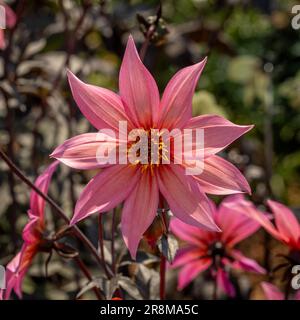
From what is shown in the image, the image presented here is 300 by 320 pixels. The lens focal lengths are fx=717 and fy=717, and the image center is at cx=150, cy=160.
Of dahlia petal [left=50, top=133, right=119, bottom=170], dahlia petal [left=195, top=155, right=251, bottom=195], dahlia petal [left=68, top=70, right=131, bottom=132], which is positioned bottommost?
dahlia petal [left=195, top=155, right=251, bottom=195]

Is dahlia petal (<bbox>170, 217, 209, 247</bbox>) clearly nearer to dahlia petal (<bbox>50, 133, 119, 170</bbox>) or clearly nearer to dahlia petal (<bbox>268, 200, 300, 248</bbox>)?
dahlia petal (<bbox>268, 200, 300, 248</bbox>)

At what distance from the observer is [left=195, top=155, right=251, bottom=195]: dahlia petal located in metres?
0.85

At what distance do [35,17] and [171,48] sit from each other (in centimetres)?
39

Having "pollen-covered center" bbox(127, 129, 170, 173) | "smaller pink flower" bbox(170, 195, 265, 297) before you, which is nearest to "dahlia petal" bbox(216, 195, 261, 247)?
"smaller pink flower" bbox(170, 195, 265, 297)

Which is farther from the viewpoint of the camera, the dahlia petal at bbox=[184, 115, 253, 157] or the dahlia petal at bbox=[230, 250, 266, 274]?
the dahlia petal at bbox=[230, 250, 266, 274]

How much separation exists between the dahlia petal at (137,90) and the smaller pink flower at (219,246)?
1.11 feet

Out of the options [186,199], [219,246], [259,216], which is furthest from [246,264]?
[186,199]

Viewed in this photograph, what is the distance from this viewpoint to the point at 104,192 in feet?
2.81

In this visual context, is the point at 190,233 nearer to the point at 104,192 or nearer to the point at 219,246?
the point at 219,246

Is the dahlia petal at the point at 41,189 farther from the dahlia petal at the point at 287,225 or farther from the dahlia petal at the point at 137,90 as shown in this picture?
the dahlia petal at the point at 287,225

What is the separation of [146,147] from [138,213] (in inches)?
3.8

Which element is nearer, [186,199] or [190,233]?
[186,199]

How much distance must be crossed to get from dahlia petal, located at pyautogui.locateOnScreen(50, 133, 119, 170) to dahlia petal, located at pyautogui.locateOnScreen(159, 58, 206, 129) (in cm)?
8

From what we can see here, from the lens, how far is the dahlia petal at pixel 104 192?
84 cm
